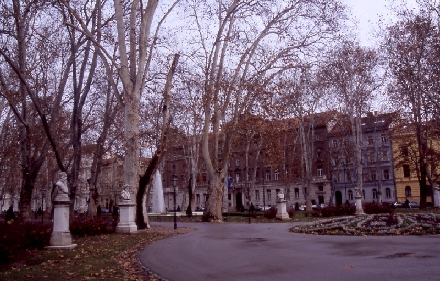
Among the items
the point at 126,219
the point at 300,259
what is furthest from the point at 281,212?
the point at 300,259

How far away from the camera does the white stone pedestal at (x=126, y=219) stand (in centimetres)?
1880

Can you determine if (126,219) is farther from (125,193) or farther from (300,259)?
(300,259)

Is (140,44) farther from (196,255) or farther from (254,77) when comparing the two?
(196,255)

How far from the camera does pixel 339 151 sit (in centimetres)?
4991

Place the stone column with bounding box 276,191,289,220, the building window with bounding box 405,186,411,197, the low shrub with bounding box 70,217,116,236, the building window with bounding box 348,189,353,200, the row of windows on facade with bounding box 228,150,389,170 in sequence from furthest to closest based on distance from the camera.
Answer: the building window with bounding box 348,189,353,200, the building window with bounding box 405,186,411,197, the row of windows on facade with bounding box 228,150,389,170, the stone column with bounding box 276,191,289,220, the low shrub with bounding box 70,217,116,236

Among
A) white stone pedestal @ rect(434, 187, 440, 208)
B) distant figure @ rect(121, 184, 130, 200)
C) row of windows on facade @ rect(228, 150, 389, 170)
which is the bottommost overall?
white stone pedestal @ rect(434, 187, 440, 208)

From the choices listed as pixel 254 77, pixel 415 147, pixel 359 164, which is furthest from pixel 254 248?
pixel 415 147

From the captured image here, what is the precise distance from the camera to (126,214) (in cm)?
1895

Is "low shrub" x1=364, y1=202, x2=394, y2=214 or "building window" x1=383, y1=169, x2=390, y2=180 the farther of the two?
"building window" x1=383, y1=169, x2=390, y2=180

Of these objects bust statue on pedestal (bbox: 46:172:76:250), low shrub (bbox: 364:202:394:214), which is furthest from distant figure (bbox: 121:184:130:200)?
low shrub (bbox: 364:202:394:214)

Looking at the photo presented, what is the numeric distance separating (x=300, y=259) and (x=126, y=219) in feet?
35.1

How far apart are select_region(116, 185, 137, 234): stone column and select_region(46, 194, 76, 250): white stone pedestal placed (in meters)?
5.62

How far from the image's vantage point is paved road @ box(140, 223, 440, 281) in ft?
26.2

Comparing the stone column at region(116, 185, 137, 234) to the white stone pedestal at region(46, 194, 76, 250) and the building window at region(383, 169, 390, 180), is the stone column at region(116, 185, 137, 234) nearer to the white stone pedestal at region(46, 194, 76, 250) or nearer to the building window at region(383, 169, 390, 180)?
the white stone pedestal at region(46, 194, 76, 250)
